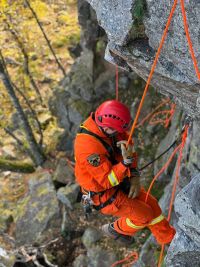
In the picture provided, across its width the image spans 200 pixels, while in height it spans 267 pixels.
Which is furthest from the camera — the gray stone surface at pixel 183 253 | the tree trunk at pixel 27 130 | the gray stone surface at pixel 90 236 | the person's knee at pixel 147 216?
the tree trunk at pixel 27 130

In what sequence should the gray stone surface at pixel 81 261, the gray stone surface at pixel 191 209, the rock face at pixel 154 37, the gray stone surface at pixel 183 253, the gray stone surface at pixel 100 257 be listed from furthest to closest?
the gray stone surface at pixel 81 261, the gray stone surface at pixel 100 257, the gray stone surface at pixel 183 253, the gray stone surface at pixel 191 209, the rock face at pixel 154 37

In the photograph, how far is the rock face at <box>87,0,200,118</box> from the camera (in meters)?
4.37

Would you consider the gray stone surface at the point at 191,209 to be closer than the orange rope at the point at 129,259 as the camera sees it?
Yes

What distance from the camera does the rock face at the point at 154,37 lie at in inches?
172

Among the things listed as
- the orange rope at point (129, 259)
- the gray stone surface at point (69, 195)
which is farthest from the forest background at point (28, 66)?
the orange rope at point (129, 259)

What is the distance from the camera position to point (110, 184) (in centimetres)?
602

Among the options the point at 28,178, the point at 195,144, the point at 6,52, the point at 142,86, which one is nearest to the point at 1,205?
the point at 28,178

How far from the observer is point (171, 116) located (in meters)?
10.0

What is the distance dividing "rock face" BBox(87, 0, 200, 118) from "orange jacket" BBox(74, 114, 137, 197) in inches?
51.8

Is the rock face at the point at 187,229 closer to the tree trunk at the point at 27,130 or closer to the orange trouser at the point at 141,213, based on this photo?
the orange trouser at the point at 141,213

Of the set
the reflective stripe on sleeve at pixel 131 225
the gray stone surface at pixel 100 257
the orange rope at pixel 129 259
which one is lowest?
the gray stone surface at pixel 100 257

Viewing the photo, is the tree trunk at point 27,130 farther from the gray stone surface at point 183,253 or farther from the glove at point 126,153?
the gray stone surface at point 183,253

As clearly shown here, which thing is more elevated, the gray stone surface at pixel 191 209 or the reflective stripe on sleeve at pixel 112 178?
the gray stone surface at pixel 191 209

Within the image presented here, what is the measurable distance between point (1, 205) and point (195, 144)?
8.90 metres
